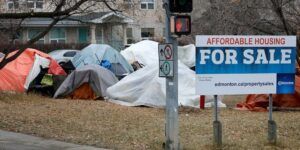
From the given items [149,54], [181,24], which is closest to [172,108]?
[181,24]

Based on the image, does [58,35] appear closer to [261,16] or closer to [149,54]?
[149,54]

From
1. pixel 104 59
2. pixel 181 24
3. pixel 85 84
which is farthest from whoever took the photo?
pixel 104 59

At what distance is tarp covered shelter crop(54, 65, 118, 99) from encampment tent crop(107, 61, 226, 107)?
0.69m

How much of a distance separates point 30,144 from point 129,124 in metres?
3.23

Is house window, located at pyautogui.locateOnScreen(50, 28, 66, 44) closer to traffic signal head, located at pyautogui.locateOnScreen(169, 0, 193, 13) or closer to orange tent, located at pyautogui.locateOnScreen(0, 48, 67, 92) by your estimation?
orange tent, located at pyautogui.locateOnScreen(0, 48, 67, 92)

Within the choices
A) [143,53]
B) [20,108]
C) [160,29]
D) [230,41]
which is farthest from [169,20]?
[160,29]

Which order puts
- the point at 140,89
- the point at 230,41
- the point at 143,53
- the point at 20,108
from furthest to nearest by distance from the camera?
1. the point at 143,53
2. the point at 140,89
3. the point at 20,108
4. the point at 230,41

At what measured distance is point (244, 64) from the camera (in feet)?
40.3

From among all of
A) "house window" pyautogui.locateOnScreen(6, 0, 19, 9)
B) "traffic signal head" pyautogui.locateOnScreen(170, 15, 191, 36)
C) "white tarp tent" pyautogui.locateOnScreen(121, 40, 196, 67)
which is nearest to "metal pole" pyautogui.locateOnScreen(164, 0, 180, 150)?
"traffic signal head" pyautogui.locateOnScreen(170, 15, 191, 36)

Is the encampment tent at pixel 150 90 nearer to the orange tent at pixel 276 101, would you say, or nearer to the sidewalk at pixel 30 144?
the orange tent at pixel 276 101

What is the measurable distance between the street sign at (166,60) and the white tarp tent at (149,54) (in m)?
19.8

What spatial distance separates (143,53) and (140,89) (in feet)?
39.8

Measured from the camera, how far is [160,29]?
54.7 meters

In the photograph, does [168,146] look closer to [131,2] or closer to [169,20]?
[169,20]
